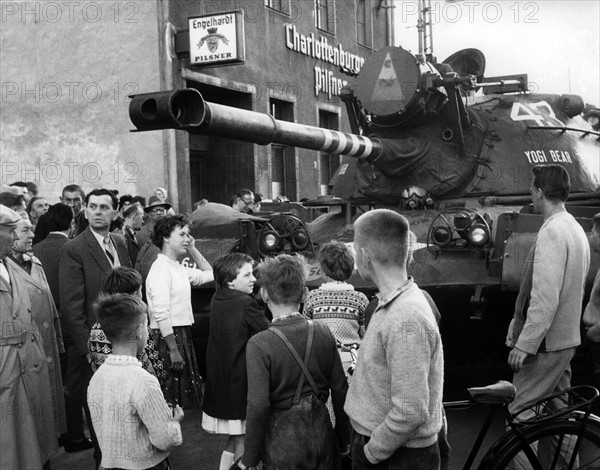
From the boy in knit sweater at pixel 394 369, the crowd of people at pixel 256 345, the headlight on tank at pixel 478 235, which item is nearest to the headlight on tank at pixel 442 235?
the headlight on tank at pixel 478 235

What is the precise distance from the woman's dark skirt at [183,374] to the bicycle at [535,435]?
2075 millimetres

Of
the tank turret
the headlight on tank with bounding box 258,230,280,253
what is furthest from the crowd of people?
the tank turret

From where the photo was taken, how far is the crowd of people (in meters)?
3.29

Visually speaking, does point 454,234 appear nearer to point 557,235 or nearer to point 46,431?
point 557,235

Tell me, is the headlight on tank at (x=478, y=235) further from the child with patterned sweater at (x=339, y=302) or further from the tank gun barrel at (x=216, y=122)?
the child with patterned sweater at (x=339, y=302)

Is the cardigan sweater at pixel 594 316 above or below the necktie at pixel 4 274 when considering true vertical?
below

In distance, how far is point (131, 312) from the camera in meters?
3.96

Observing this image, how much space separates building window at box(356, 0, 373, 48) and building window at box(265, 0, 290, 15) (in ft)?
15.8

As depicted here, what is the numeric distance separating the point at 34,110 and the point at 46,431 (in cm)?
1315

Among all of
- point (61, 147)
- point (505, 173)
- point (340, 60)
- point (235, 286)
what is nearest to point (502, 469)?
point (235, 286)

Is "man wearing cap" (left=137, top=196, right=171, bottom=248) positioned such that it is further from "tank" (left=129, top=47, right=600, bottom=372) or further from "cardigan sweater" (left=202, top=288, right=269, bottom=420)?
"cardigan sweater" (left=202, top=288, right=269, bottom=420)

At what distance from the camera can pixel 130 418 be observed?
12.5 feet

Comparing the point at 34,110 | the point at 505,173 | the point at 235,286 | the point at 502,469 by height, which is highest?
the point at 34,110

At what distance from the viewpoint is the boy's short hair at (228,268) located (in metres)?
5.12
